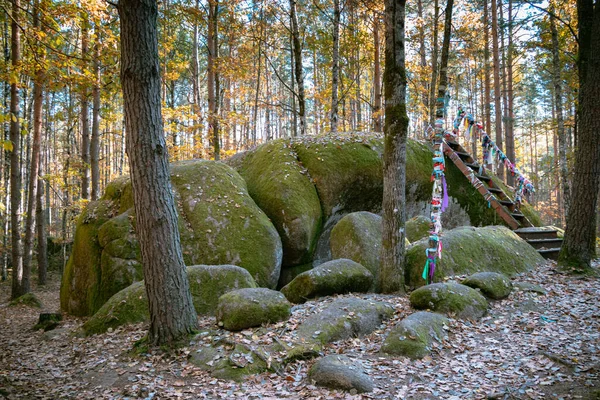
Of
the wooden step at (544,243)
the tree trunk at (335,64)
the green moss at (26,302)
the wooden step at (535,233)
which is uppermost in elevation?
the tree trunk at (335,64)

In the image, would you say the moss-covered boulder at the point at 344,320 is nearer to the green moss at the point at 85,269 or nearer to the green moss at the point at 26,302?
the green moss at the point at 85,269

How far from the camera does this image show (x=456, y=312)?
553 cm

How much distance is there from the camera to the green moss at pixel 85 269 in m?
7.88

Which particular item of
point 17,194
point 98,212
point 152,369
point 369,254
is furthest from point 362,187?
point 17,194

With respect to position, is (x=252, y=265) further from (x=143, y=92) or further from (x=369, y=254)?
(x=143, y=92)

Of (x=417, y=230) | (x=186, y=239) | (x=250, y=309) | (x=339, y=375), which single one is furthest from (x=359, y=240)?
(x=339, y=375)

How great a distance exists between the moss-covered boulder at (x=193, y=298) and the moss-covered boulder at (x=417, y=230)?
413 centimetres

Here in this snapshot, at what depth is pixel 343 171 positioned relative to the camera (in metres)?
10.6

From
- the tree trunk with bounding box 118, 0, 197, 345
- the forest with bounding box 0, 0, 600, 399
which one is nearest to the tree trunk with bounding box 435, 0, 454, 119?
the forest with bounding box 0, 0, 600, 399

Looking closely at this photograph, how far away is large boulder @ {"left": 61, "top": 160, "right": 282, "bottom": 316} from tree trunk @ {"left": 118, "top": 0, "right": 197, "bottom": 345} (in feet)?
10.4

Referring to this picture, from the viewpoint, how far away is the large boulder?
785 centimetres

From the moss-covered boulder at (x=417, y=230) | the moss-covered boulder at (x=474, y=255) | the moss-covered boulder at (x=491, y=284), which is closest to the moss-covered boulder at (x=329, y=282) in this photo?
the moss-covered boulder at (x=474, y=255)

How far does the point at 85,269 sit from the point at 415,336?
6948mm

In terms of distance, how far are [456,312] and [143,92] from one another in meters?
5.24
